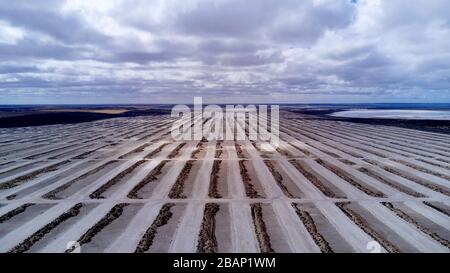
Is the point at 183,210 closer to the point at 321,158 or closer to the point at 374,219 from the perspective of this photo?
the point at 374,219

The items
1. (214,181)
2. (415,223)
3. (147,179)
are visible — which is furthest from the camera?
(147,179)

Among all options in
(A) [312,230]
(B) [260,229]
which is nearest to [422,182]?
(A) [312,230]

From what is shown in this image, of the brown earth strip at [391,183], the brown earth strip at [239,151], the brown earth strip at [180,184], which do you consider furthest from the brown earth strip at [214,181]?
the brown earth strip at [391,183]

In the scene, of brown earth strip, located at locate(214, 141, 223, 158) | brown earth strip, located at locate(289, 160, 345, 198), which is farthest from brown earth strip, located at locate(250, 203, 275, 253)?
brown earth strip, located at locate(214, 141, 223, 158)

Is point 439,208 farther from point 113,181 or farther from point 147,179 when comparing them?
point 113,181

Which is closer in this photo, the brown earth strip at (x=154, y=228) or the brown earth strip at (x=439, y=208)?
the brown earth strip at (x=154, y=228)

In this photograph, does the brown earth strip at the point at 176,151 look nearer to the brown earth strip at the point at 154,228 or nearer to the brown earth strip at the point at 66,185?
the brown earth strip at the point at 66,185

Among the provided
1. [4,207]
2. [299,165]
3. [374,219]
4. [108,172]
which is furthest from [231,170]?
[4,207]
